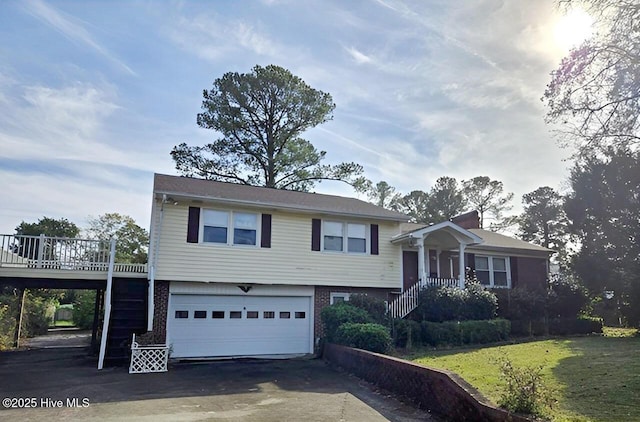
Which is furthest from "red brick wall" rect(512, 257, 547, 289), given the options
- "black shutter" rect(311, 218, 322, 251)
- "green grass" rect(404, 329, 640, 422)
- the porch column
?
"black shutter" rect(311, 218, 322, 251)

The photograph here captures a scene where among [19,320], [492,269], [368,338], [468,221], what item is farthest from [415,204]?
[19,320]

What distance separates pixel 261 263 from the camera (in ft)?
47.3

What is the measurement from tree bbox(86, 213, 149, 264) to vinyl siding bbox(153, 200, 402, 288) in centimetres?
1895

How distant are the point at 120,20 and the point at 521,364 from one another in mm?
12449

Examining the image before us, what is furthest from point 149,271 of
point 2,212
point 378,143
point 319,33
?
point 2,212

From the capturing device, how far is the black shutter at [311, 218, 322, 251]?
1530cm

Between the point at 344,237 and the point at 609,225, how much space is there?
47.1ft

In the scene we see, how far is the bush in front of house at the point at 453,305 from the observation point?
49.7 ft

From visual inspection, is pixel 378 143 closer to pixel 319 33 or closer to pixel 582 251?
pixel 319 33

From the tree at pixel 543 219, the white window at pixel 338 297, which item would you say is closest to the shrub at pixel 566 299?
the white window at pixel 338 297

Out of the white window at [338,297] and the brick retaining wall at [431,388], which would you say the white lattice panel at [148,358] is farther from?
the white window at [338,297]

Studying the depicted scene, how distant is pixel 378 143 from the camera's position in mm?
17609

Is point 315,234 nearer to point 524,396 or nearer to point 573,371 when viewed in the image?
point 573,371

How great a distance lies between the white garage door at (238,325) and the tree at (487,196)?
97.3ft
